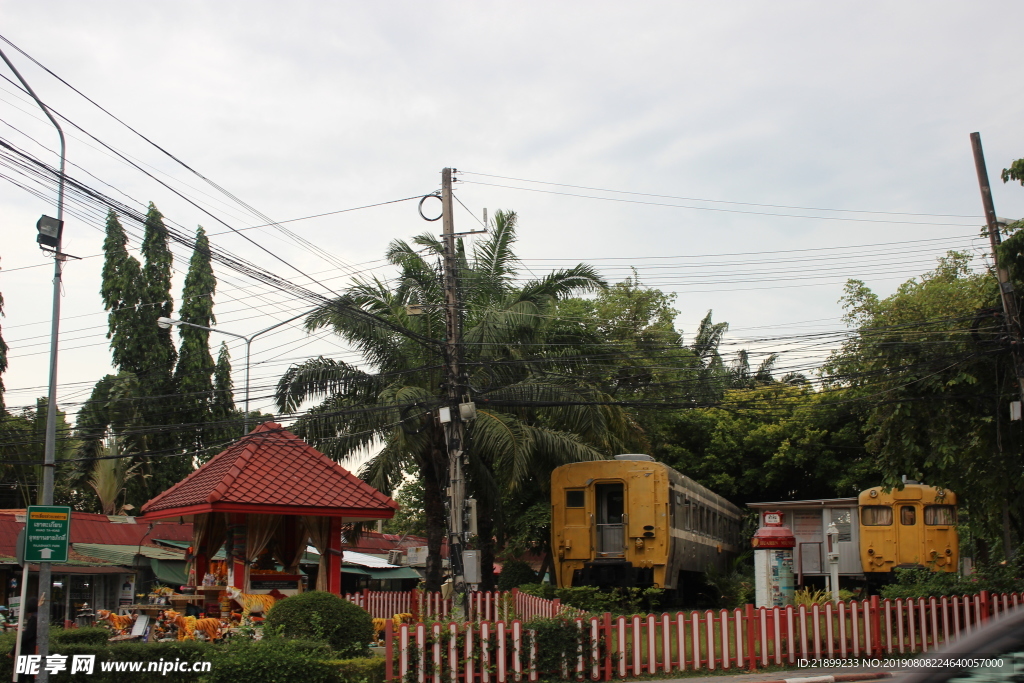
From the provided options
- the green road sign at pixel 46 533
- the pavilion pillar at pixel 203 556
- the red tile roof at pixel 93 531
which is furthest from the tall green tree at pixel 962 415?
the red tile roof at pixel 93 531

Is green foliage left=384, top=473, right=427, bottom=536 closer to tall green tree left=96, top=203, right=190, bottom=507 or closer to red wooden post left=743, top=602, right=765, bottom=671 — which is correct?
tall green tree left=96, top=203, right=190, bottom=507

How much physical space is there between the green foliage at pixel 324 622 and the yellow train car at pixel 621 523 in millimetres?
7871

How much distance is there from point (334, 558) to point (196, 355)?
95.3ft

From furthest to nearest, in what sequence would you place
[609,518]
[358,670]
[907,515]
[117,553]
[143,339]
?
[143,339] → [117,553] → [907,515] → [609,518] → [358,670]

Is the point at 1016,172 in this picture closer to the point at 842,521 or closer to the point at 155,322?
the point at 842,521

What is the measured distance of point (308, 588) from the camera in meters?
17.7

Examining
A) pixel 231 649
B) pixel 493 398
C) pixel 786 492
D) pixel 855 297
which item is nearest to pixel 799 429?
pixel 786 492

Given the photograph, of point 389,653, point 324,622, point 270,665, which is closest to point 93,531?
Result: point 324,622

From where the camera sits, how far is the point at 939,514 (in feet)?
75.8

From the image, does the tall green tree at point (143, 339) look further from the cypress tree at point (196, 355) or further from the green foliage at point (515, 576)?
the green foliage at point (515, 576)

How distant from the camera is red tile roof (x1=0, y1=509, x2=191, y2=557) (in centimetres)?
2584

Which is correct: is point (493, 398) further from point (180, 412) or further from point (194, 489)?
point (180, 412)

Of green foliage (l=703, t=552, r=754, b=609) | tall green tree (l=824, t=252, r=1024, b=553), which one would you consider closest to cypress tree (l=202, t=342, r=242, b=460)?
green foliage (l=703, t=552, r=754, b=609)

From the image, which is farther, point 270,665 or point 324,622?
point 324,622
